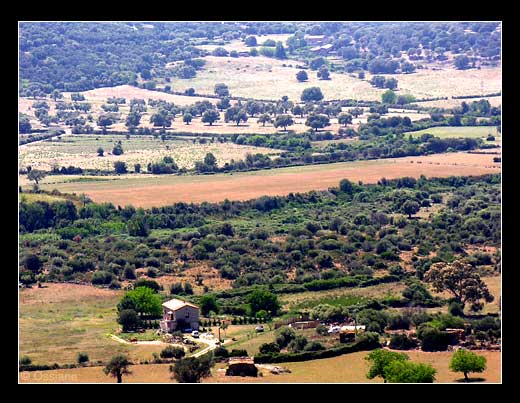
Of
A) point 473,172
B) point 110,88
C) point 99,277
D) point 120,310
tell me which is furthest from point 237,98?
point 120,310

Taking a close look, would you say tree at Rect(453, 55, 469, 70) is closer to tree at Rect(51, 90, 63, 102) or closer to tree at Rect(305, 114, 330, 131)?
tree at Rect(305, 114, 330, 131)

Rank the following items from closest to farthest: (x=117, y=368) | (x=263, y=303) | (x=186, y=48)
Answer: (x=117, y=368) → (x=263, y=303) → (x=186, y=48)

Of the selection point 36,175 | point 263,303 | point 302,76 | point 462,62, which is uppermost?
point 462,62

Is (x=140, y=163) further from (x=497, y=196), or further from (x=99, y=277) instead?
(x=99, y=277)

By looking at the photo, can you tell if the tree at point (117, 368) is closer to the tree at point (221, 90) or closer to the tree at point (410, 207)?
the tree at point (410, 207)

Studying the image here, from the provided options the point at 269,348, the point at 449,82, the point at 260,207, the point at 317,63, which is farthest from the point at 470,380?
the point at 317,63

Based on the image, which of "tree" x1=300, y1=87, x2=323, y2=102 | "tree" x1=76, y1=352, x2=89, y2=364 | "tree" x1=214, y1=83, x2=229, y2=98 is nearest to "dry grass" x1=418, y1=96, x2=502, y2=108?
"tree" x1=300, y1=87, x2=323, y2=102

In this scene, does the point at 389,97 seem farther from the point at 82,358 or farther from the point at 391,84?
the point at 82,358
